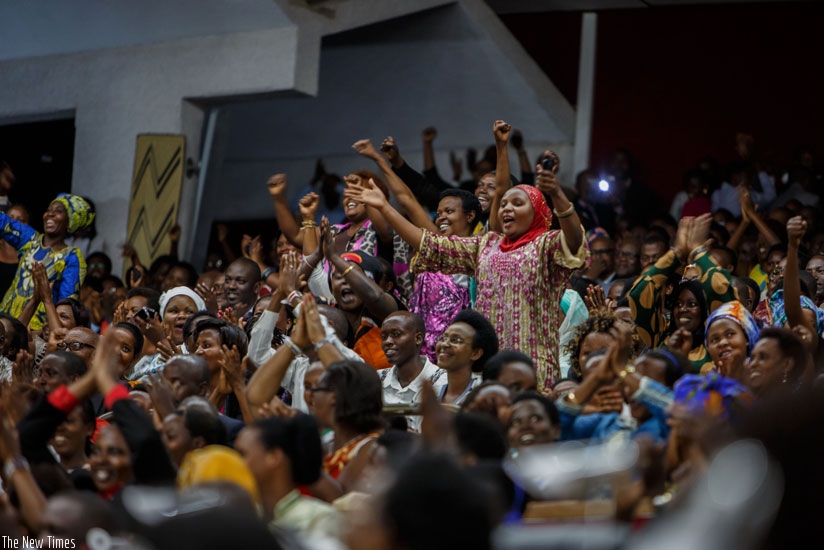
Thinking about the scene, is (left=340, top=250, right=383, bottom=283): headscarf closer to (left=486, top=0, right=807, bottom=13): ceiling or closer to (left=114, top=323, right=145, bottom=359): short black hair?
(left=114, top=323, right=145, bottom=359): short black hair

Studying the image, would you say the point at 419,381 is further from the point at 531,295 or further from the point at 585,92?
the point at 585,92

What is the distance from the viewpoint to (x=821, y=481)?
9.72 ft

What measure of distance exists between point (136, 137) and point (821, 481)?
9470 mm

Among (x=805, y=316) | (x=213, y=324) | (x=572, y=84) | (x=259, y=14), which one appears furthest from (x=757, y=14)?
(x=213, y=324)

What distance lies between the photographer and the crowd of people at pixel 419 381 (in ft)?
10.6

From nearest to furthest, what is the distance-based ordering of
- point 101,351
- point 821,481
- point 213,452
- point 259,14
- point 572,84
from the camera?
point 821,481 → point 213,452 → point 101,351 → point 259,14 → point 572,84

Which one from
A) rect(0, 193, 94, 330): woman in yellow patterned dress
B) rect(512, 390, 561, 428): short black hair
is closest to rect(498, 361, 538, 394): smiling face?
rect(512, 390, 561, 428): short black hair

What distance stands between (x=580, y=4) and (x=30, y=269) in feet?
20.0

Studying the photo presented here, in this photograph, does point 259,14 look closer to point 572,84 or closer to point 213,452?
point 572,84

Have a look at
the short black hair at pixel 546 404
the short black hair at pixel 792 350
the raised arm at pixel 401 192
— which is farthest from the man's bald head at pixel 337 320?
the short black hair at pixel 792 350

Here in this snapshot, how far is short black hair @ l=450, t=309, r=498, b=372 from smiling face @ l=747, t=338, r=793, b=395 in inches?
45.5

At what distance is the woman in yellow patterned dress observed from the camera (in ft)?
29.5

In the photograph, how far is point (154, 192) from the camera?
11547 millimetres

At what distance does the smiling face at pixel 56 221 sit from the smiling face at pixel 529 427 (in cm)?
528
